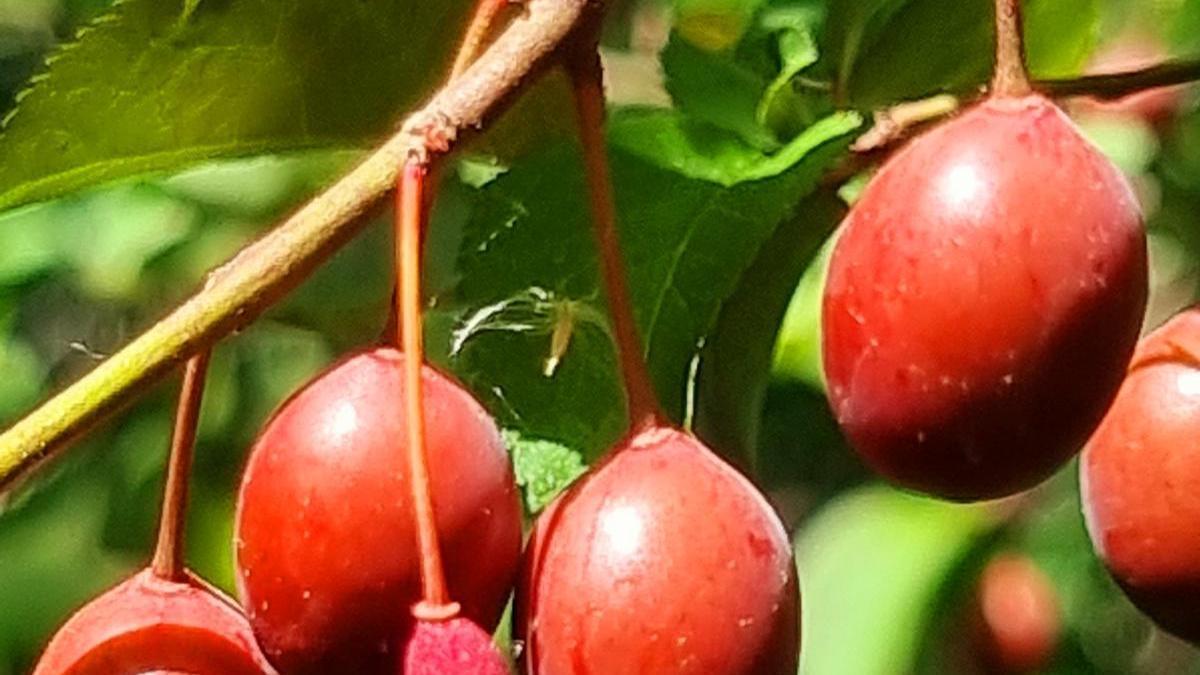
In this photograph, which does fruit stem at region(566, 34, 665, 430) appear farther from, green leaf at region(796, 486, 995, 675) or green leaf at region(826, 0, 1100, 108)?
green leaf at region(796, 486, 995, 675)

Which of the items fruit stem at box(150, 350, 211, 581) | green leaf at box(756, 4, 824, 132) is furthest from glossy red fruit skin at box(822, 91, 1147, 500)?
green leaf at box(756, 4, 824, 132)

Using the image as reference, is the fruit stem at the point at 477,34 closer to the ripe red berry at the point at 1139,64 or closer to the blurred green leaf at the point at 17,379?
the ripe red berry at the point at 1139,64

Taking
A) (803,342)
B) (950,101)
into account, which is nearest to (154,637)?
(950,101)

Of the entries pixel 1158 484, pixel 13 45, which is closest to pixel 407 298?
pixel 1158 484

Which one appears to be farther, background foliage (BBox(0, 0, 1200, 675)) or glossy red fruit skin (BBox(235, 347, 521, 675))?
background foliage (BBox(0, 0, 1200, 675))

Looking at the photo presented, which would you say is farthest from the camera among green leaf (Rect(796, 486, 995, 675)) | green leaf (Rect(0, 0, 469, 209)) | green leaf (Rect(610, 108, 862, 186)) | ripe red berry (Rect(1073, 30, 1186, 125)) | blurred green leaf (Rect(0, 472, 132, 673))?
blurred green leaf (Rect(0, 472, 132, 673))

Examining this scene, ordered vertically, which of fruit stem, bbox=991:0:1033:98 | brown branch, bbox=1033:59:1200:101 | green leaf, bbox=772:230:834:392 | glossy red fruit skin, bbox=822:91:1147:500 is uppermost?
fruit stem, bbox=991:0:1033:98

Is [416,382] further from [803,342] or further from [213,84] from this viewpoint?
[803,342]

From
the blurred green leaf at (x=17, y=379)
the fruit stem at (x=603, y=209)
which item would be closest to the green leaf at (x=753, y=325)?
the fruit stem at (x=603, y=209)

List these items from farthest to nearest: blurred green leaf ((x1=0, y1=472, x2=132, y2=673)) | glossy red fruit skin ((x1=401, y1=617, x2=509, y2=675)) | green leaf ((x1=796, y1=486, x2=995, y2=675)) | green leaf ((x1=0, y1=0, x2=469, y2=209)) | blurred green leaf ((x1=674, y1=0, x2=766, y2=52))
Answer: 1. blurred green leaf ((x1=0, y1=472, x2=132, y2=673))
2. green leaf ((x1=796, y1=486, x2=995, y2=675))
3. blurred green leaf ((x1=674, y1=0, x2=766, y2=52))
4. green leaf ((x1=0, y1=0, x2=469, y2=209))
5. glossy red fruit skin ((x1=401, y1=617, x2=509, y2=675))
